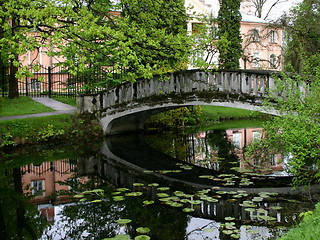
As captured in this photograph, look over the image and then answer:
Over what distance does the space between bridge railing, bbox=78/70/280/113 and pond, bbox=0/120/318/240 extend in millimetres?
2205

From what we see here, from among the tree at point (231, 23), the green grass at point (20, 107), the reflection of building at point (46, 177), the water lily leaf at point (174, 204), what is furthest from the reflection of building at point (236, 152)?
the tree at point (231, 23)

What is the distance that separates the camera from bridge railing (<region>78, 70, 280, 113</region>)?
35.7ft

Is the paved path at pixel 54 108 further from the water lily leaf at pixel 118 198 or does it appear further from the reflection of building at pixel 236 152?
the water lily leaf at pixel 118 198

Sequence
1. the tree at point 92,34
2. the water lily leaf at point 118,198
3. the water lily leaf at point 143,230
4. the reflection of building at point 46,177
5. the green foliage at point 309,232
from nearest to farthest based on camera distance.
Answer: the green foliage at point 309,232 < the water lily leaf at point 143,230 < the water lily leaf at point 118,198 < the reflection of building at point 46,177 < the tree at point 92,34

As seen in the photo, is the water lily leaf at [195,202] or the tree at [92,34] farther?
the tree at [92,34]

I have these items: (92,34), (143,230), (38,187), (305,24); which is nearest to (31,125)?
(92,34)

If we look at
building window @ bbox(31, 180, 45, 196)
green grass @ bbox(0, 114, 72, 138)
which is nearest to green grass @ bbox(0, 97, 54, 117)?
green grass @ bbox(0, 114, 72, 138)

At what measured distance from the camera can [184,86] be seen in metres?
13.1

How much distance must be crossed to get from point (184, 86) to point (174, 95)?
1.71 feet

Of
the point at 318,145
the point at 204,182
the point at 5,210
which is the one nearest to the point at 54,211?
the point at 5,210

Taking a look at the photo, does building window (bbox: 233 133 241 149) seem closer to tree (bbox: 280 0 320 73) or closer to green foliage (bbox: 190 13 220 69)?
green foliage (bbox: 190 13 220 69)

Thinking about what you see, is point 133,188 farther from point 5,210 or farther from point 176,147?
point 176,147

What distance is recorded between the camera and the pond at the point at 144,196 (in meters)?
5.77

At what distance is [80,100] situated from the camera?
15.5 m
